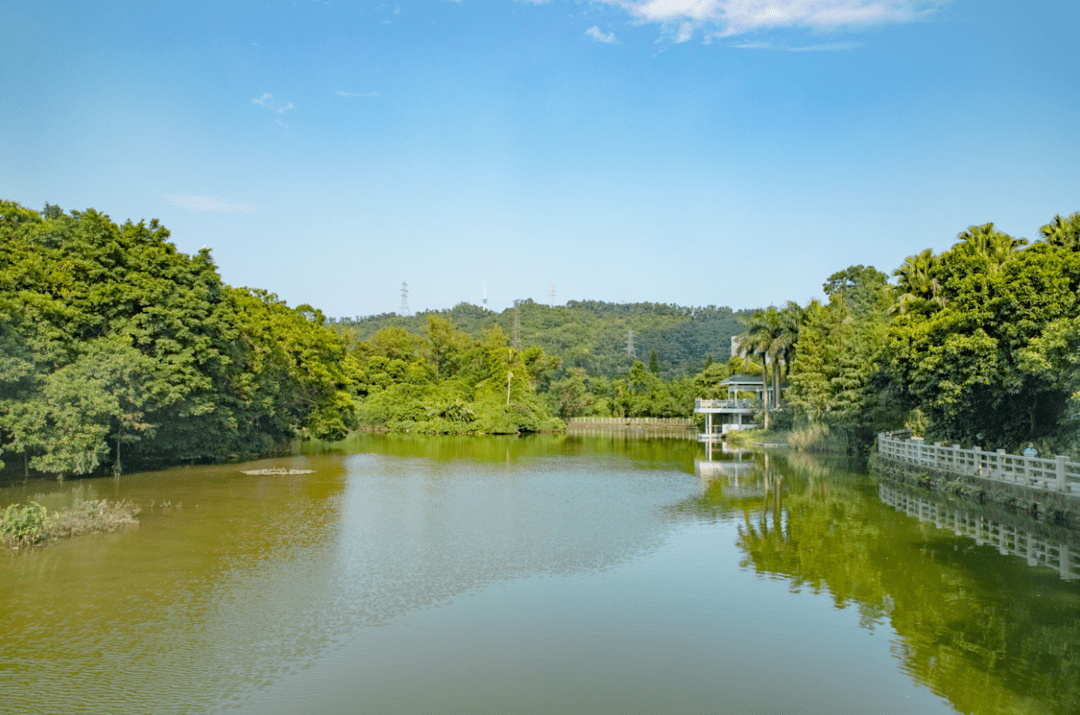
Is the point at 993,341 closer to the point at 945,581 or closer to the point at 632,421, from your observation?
the point at 945,581

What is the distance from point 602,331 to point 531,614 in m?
147

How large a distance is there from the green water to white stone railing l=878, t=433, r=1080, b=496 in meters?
1.42

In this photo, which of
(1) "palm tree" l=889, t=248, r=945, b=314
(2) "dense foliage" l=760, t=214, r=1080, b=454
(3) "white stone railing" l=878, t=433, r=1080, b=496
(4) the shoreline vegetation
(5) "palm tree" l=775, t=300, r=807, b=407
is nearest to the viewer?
(3) "white stone railing" l=878, t=433, r=1080, b=496

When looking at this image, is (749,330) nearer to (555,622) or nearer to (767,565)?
(767,565)

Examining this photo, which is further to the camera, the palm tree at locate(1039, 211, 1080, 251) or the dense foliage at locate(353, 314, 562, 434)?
the dense foliage at locate(353, 314, 562, 434)

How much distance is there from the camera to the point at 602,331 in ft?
519

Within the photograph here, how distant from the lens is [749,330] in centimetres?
5534

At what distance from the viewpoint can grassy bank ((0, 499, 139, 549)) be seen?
622 inches

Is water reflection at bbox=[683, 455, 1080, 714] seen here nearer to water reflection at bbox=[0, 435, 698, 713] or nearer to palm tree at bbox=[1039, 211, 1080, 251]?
water reflection at bbox=[0, 435, 698, 713]

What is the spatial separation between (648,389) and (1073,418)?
75.2m

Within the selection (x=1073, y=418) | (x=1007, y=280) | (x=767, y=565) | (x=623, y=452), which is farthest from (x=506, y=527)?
(x=623, y=452)

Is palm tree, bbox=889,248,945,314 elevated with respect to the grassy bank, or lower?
elevated

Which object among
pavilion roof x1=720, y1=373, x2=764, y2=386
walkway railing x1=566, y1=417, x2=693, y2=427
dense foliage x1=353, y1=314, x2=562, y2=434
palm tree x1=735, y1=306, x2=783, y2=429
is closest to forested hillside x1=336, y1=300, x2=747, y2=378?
walkway railing x1=566, y1=417, x2=693, y2=427

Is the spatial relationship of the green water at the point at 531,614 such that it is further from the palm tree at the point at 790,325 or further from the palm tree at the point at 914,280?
the palm tree at the point at 790,325
